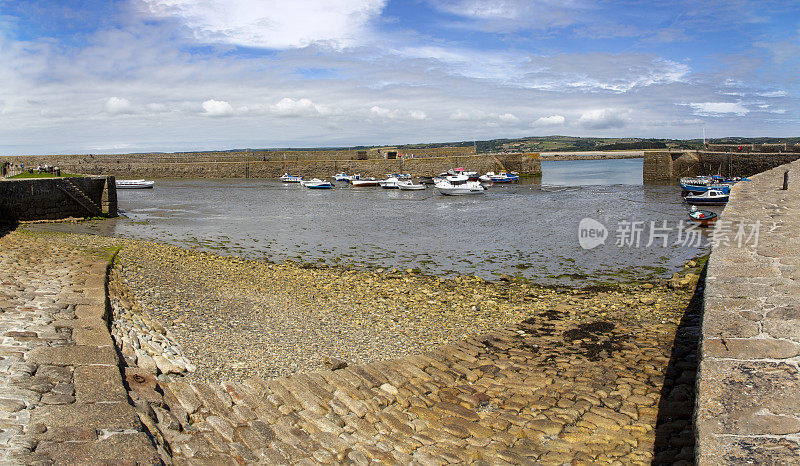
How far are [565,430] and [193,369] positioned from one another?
4.66 m

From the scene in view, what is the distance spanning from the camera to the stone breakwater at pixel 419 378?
559cm

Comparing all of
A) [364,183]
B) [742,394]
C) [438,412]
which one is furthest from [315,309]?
[364,183]

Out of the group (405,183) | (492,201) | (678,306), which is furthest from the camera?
(405,183)

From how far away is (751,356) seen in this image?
161 inches

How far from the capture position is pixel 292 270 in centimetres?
1512

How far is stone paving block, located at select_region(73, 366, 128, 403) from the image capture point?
5285mm

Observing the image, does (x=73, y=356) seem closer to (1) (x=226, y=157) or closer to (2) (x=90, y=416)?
(2) (x=90, y=416)

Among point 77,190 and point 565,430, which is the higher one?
point 77,190

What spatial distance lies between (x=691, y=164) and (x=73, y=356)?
60.5 m

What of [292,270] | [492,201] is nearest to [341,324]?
[292,270]

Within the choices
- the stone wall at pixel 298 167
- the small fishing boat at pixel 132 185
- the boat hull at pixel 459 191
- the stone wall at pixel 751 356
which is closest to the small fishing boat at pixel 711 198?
the boat hull at pixel 459 191

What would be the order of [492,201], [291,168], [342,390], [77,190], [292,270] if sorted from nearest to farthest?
1. [342,390]
2. [292,270]
3. [77,190]
4. [492,201]
5. [291,168]

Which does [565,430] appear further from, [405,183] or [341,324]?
[405,183]

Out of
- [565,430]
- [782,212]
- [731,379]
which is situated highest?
[782,212]
